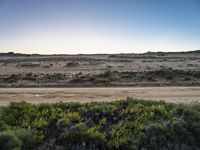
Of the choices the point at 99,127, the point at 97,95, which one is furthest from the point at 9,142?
the point at 97,95

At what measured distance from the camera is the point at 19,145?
10.5m

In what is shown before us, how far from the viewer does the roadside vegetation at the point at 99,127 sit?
11.0m

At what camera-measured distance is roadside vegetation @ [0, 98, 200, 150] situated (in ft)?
36.1

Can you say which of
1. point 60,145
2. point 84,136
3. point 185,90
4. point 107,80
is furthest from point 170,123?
point 107,80

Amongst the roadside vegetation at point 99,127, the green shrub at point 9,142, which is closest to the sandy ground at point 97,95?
the roadside vegetation at point 99,127

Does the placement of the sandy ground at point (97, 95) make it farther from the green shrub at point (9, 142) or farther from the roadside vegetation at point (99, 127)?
the green shrub at point (9, 142)

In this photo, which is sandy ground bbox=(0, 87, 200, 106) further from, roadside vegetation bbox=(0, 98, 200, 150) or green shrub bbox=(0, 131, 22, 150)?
green shrub bbox=(0, 131, 22, 150)

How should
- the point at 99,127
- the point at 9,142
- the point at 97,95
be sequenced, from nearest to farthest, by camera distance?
the point at 9,142 < the point at 99,127 < the point at 97,95

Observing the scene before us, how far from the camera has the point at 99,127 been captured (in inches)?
472

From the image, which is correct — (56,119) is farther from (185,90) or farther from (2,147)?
(185,90)

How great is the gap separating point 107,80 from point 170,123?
21282mm

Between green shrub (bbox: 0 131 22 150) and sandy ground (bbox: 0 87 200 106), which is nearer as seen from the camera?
green shrub (bbox: 0 131 22 150)

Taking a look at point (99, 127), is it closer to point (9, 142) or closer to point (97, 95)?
point (9, 142)

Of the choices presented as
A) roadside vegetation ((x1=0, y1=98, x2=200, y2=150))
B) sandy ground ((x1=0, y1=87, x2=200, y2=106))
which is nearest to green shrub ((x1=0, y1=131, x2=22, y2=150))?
roadside vegetation ((x1=0, y1=98, x2=200, y2=150))
